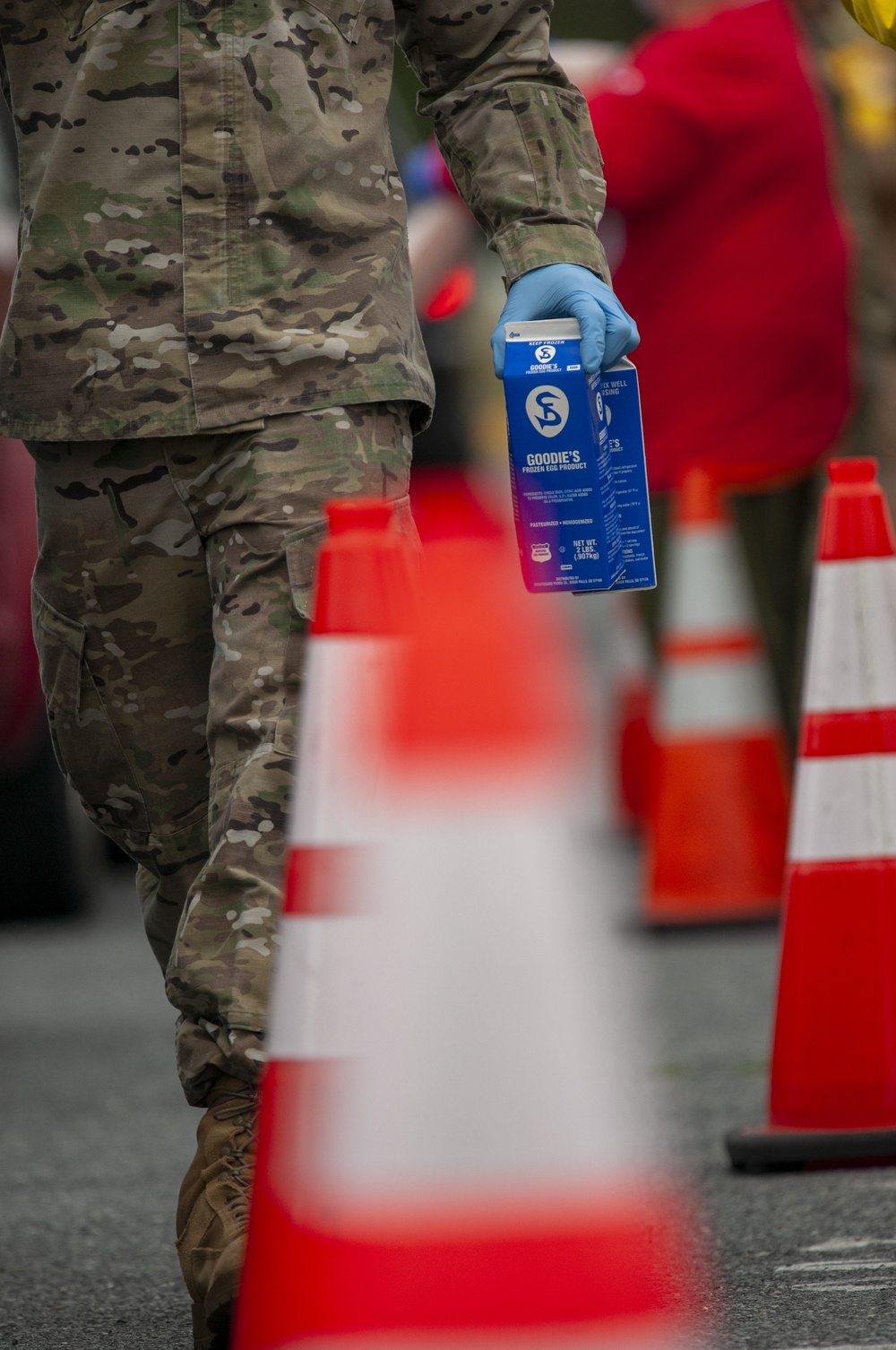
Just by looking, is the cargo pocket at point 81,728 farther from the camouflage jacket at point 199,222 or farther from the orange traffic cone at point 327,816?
the orange traffic cone at point 327,816

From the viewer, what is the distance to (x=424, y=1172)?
1.88 metres

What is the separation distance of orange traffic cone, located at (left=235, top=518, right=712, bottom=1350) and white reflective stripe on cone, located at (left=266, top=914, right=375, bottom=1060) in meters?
0.02

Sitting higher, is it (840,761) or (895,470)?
(895,470)

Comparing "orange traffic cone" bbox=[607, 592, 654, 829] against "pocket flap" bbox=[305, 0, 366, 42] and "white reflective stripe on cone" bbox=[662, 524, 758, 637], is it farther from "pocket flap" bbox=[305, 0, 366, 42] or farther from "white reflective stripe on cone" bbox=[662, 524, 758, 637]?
"pocket flap" bbox=[305, 0, 366, 42]

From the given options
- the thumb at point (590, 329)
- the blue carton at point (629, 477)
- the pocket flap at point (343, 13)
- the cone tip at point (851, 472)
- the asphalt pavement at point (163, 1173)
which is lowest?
the asphalt pavement at point (163, 1173)

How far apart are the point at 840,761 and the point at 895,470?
90.5 inches

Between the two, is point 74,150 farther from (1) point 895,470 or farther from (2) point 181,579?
(1) point 895,470

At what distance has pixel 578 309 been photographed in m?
2.88

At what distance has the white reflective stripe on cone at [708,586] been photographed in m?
6.55

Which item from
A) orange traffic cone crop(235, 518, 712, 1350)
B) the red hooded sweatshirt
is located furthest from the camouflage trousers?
the red hooded sweatshirt

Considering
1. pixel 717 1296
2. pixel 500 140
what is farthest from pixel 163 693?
pixel 717 1296

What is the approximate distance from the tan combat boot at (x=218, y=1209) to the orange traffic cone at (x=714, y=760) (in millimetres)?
3750

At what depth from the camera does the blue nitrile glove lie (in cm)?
284

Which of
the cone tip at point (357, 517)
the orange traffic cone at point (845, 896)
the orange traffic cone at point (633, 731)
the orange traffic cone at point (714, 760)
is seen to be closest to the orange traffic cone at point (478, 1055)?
the cone tip at point (357, 517)
